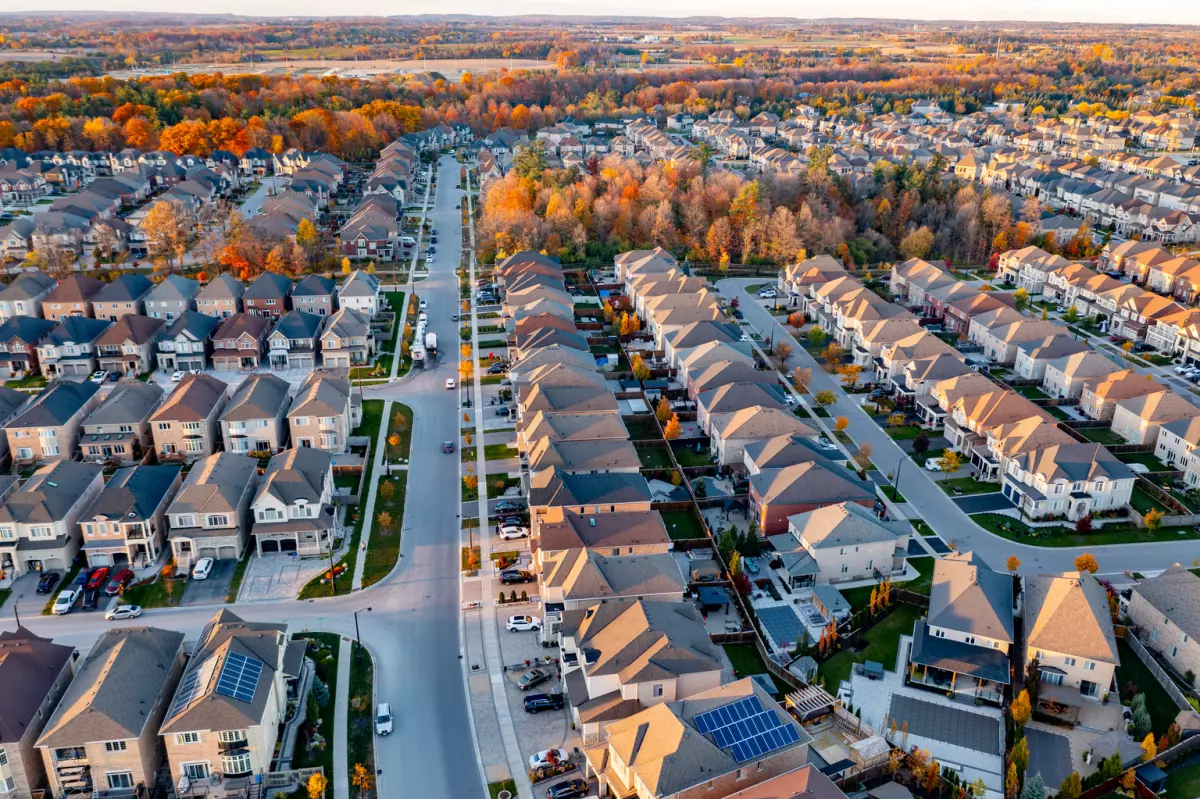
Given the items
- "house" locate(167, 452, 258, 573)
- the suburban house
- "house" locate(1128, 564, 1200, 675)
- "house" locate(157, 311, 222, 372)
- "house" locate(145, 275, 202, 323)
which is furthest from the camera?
"house" locate(145, 275, 202, 323)

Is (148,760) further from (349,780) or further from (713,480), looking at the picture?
(713,480)

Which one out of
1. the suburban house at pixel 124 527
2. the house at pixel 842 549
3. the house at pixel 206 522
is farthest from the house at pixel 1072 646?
the suburban house at pixel 124 527

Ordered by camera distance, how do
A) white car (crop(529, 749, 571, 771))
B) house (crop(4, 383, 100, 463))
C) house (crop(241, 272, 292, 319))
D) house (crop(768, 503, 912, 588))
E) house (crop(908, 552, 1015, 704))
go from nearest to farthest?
white car (crop(529, 749, 571, 771)) → house (crop(908, 552, 1015, 704)) → house (crop(768, 503, 912, 588)) → house (crop(4, 383, 100, 463)) → house (crop(241, 272, 292, 319))

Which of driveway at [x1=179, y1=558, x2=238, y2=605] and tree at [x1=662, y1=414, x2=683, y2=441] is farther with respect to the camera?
tree at [x1=662, y1=414, x2=683, y2=441]

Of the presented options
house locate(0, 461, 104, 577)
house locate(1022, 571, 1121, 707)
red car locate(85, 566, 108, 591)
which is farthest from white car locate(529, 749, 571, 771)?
house locate(0, 461, 104, 577)

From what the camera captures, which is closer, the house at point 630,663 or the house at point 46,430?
the house at point 630,663

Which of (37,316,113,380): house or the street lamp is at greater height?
(37,316,113,380): house

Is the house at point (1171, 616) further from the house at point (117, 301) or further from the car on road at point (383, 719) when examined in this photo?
the house at point (117, 301)

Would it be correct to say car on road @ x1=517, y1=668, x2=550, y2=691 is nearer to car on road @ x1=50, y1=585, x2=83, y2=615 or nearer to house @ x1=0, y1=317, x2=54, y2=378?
car on road @ x1=50, y1=585, x2=83, y2=615
